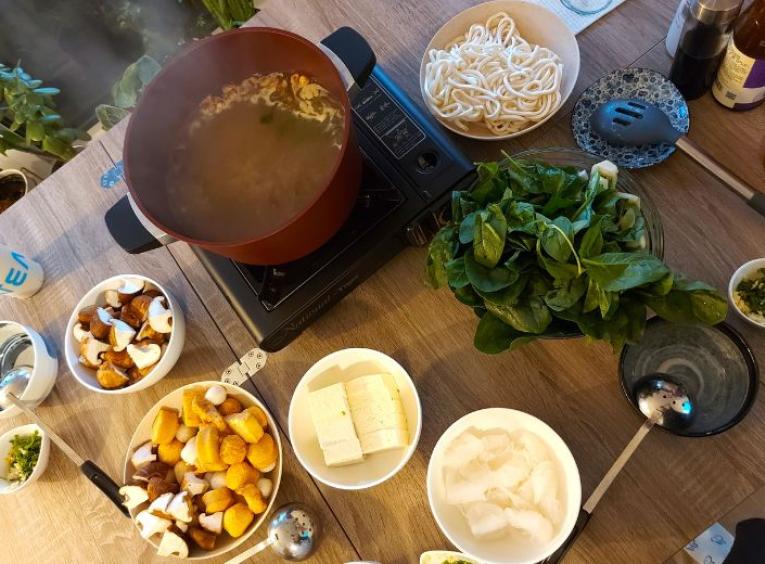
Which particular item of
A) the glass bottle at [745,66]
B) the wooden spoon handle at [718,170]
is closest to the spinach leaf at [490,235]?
the wooden spoon handle at [718,170]

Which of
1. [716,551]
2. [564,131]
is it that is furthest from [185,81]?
[716,551]

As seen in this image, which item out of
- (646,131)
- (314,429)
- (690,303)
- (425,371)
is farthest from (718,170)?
(314,429)

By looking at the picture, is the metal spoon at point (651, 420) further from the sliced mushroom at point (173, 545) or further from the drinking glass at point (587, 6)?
the drinking glass at point (587, 6)

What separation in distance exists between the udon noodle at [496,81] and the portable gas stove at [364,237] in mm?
123

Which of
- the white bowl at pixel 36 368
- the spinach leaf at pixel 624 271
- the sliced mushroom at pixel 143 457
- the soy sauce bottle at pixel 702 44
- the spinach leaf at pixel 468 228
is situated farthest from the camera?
the white bowl at pixel 36 368

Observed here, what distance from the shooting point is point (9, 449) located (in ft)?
4.13

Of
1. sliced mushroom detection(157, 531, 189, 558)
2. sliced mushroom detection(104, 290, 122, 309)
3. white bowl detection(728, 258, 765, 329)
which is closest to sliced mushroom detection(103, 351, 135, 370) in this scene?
sliced mushroom detection(104, 290, 122, 309)

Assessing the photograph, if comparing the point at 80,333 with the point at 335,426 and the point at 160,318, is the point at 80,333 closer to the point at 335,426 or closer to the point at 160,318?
the point at 160,318

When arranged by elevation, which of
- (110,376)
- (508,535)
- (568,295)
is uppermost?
(568,295)

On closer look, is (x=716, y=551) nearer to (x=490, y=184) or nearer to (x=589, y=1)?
(x=490, y=184)

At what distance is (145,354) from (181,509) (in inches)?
12.1

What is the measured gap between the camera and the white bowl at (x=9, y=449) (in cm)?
120

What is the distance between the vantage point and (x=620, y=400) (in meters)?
1.07

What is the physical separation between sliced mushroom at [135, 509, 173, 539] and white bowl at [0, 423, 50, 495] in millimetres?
280
